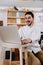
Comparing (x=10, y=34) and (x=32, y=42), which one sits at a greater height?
(x=10, y=34)

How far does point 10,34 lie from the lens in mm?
3029

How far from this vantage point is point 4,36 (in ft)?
10.2

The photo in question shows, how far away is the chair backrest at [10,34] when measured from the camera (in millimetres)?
2957

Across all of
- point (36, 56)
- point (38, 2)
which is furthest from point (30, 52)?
point (38, 2)

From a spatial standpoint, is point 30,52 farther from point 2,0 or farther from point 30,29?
point 2,0

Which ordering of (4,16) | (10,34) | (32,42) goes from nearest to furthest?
(10,34), (32,42), (4,16)

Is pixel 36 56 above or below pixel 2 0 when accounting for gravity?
below

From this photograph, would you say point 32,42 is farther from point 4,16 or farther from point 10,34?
point 4,16

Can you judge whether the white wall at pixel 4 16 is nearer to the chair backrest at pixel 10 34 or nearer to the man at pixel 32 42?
the man at pixel 32 42

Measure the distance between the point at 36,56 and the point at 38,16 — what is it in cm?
178

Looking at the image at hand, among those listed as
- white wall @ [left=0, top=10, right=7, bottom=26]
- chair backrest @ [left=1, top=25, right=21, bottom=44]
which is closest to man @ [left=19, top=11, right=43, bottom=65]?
chair backrest @ [left=1, top=25, right=21, bottom=44]

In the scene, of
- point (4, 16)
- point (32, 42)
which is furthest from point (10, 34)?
point (4, 16)

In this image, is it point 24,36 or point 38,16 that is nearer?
point 24,36

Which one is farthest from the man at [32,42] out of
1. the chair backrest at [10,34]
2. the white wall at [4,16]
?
the white wall at [4,16]
